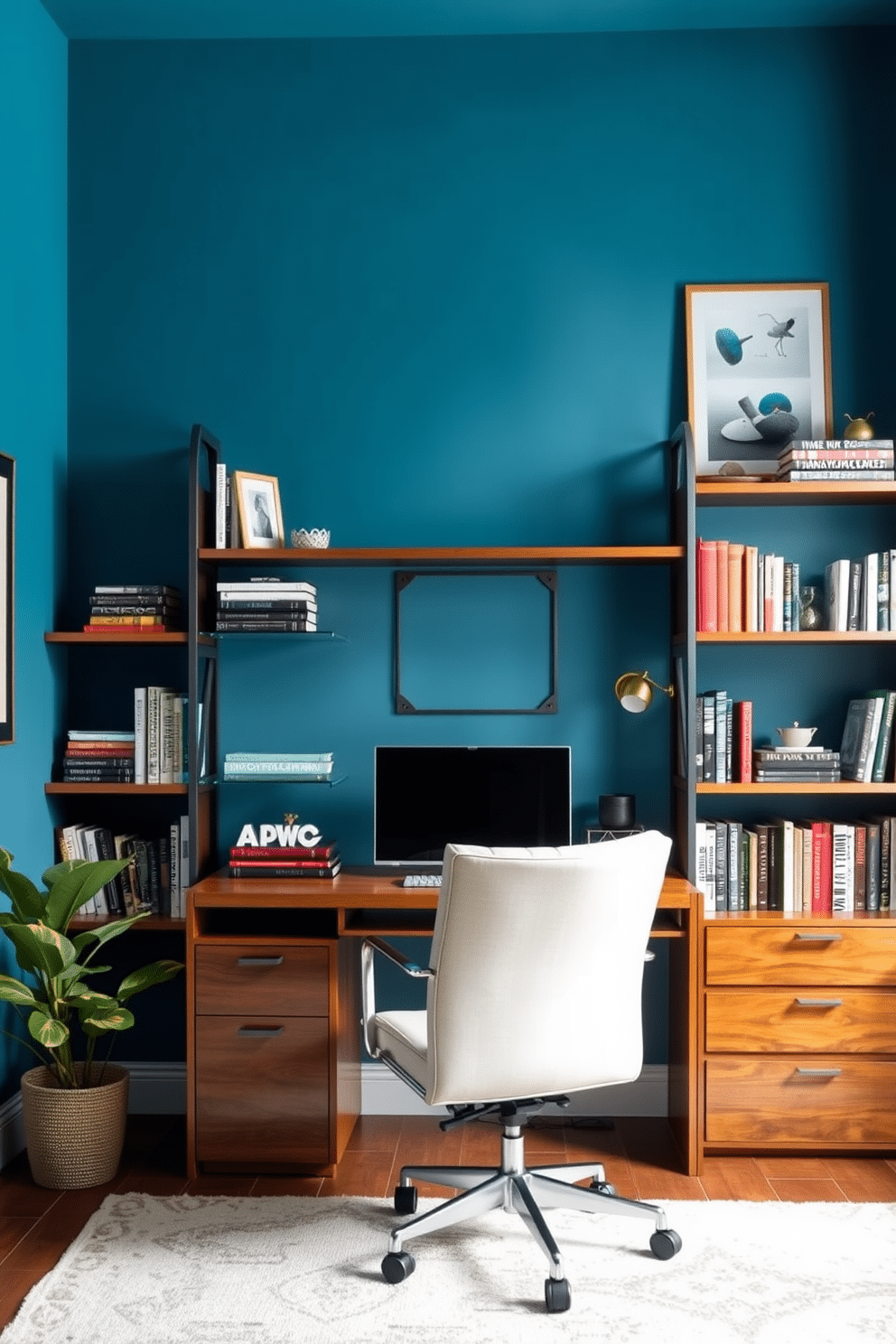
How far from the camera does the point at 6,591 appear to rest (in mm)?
3320

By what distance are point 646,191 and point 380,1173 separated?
3.08 m

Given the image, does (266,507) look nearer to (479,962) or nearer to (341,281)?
(341,281)

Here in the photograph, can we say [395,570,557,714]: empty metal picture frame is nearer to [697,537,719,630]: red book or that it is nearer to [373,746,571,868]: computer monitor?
[373,746,571,868]: computer monitor

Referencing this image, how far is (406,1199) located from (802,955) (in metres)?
1.28

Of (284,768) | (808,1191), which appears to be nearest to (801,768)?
(808,1191)

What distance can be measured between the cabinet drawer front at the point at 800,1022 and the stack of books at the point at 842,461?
4.88 ft

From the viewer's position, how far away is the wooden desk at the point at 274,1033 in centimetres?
323

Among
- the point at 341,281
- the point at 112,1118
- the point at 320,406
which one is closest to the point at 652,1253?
the point at 112,1118

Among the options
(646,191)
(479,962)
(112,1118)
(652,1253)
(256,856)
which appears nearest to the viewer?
(479,962)

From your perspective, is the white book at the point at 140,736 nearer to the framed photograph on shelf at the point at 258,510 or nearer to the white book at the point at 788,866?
the framed photograph on shelf at the point at 258,510

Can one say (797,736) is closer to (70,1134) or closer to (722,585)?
(722,585)

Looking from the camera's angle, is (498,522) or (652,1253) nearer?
(652,1253)

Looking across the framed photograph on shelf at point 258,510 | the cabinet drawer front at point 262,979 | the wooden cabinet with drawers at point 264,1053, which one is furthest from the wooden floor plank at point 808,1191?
the framed photograph on shelf at point 258,510

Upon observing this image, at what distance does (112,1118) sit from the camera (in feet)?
10.5
